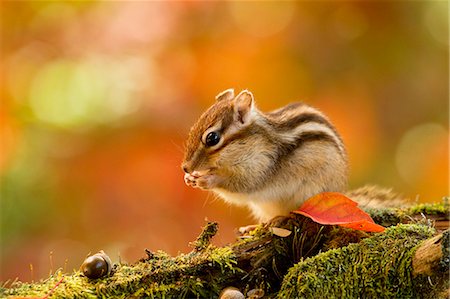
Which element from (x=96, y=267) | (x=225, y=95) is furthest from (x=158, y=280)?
(x=225, y=95)

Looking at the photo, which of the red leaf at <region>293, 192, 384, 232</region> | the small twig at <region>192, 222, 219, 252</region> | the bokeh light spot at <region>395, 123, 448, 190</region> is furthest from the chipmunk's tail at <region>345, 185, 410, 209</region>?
the bokeh light spot at <region>395, 123, 448, 190</region>

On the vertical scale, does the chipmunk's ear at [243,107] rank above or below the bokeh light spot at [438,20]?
below

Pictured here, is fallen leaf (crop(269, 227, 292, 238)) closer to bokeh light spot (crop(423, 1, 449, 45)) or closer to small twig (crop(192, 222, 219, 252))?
small twig (crop(192, 222, 219, 252))

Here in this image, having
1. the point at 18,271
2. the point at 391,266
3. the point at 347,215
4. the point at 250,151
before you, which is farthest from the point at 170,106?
the point at 391,266

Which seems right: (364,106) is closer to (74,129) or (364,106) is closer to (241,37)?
(241,37)

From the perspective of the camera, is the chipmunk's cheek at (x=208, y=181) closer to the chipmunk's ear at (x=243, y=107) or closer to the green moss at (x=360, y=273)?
the chipmunk's ear at (x=243, y=107)

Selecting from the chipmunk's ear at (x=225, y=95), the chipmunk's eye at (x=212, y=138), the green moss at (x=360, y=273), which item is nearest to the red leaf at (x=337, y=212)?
the green moss at (x=360, y=273)

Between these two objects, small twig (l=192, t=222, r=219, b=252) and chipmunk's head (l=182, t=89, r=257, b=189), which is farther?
chipmunk's head (l=182, t=89, r=257, b=189)
